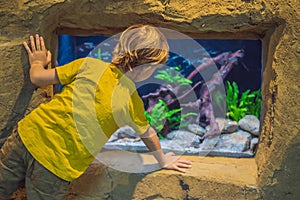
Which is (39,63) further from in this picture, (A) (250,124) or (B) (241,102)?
(B) (241,102)

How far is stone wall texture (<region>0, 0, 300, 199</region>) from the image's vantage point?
1641mm

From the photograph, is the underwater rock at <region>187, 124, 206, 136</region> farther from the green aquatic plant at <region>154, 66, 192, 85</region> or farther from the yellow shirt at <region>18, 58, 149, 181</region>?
A: the yellow shirt at <region>18, 58, 149, 181</region>

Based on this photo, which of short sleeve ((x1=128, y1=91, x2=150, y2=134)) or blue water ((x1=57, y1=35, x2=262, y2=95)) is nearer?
short sleeve ((x1=128, y1=91, x2=150, y2=134))

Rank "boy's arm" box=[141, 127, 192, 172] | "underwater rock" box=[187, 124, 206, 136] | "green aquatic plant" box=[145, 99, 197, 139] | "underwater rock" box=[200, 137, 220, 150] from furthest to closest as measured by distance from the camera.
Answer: "green aquatic plant" box=[145, 99, 197, 139], "underwater rock" box=[187, 124, 206, 136], "underwater rock" box=[200, 137, 220, 150], "boy's arm" box=[141, 127, 192, 172]

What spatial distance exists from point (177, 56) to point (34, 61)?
2170 mm

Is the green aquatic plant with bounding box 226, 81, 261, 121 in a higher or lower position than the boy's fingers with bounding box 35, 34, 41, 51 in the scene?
lower

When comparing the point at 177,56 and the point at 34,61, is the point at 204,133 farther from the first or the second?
the point at 34,61

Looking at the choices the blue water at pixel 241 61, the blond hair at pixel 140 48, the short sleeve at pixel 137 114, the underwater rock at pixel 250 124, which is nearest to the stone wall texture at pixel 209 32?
the blond hair at pixel 140 48

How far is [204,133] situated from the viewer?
312 centimetres

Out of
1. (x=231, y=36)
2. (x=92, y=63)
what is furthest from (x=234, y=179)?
(x=92, y=63)

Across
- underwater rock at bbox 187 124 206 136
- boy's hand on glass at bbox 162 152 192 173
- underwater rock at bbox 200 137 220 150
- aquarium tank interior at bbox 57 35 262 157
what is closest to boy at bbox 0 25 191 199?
boy's hand on glass at bbox 162 152 192 173

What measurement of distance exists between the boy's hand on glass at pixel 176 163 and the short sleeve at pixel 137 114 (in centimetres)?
22

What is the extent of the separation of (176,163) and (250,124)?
143cm

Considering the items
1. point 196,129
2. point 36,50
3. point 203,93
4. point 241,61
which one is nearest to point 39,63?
point 36,50
